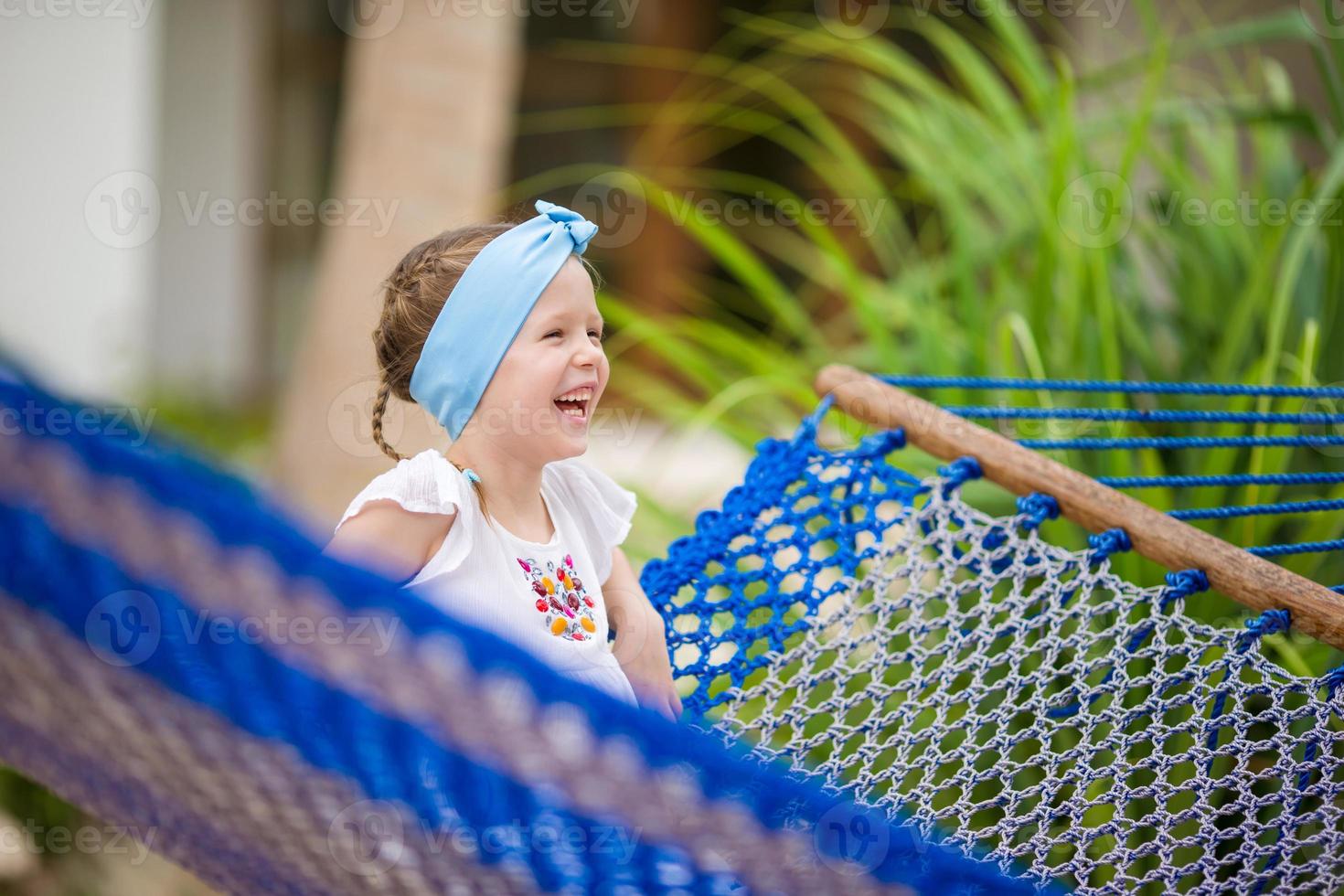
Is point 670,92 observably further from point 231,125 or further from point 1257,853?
point 1257,853

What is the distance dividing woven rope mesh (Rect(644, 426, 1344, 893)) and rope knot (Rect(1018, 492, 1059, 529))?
15mm

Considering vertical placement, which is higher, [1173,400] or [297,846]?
[1173,400]

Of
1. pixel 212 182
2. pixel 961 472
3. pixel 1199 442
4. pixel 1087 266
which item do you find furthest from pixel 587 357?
pixel 212 182

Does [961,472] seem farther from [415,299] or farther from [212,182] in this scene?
[212,182]

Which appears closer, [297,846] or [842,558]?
[297,846]

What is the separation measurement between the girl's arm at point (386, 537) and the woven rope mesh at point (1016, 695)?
1.22 ft

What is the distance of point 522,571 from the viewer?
1185mm

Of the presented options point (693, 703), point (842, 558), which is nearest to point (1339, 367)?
point (842, 558)

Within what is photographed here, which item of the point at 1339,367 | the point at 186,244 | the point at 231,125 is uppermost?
the point at 1339,367

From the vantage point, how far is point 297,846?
0.91 metres

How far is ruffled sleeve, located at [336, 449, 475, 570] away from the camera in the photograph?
108 centimetres

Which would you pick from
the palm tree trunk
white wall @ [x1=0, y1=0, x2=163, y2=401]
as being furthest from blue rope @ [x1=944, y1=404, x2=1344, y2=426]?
white wall @ [x1=0, y1=0, x2=163, y2=401]

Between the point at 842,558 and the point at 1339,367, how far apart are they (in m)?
0.80

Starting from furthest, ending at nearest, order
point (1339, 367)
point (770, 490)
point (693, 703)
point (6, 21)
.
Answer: point (6, 21)
point (1339, 367)
point (770, 490)
point (693, 703)
